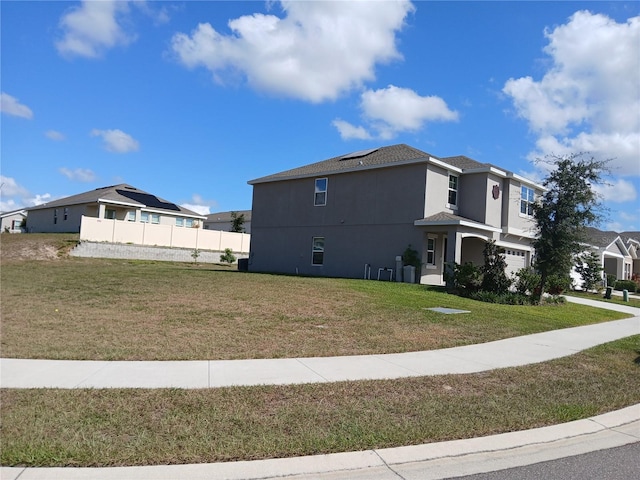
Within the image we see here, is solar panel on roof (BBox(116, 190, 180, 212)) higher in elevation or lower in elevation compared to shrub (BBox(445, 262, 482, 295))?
higher

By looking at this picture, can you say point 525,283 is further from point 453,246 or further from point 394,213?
point 394,213

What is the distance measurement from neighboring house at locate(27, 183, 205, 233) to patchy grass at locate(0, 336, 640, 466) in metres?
37.4

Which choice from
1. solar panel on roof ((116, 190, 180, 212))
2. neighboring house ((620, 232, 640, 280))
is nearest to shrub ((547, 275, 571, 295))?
neighboring house ((620, 232, 640, 280))

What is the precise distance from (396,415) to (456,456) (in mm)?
993

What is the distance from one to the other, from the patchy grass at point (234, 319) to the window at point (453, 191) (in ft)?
21.1

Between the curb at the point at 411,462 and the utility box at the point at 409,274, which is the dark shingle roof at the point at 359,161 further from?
the curb at the point at 411,462

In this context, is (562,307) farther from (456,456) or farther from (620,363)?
(456,456)

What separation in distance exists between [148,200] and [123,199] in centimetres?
413

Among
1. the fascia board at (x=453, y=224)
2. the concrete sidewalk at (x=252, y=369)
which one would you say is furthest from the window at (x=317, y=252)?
the concrete sidewalk at (x=252, y=369)

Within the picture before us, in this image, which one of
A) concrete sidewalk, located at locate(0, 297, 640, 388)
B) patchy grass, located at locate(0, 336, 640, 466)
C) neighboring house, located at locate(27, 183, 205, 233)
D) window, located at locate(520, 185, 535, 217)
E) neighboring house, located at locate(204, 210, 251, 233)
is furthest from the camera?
neighboring house, located at locate(204, 210, 251, 233)

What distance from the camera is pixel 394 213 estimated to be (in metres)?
23.1

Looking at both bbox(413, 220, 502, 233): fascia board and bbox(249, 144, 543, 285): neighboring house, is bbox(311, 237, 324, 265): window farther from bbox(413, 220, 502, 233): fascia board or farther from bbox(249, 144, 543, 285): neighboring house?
bbox(413, 220, 502, 233): fascia board

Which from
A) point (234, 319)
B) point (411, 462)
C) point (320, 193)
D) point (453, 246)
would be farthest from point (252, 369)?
point (320, 193)

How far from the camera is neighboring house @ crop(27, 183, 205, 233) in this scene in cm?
4094
